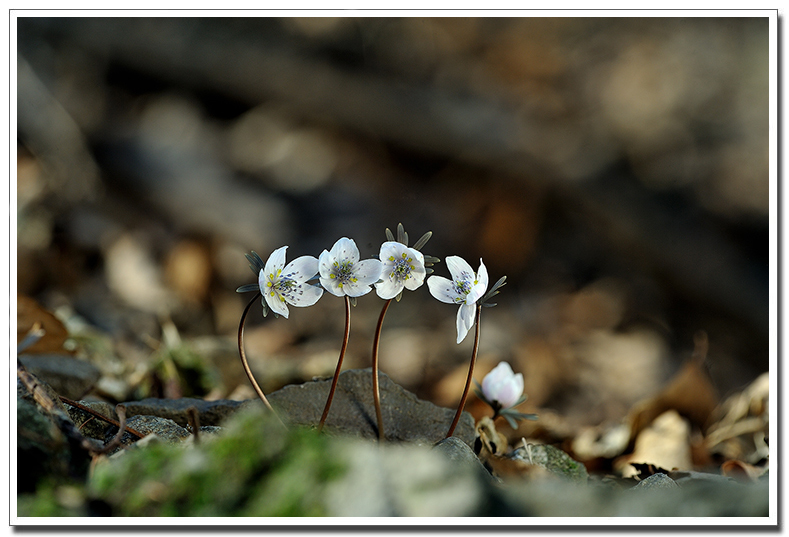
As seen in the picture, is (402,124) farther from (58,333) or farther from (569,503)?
(569,503)

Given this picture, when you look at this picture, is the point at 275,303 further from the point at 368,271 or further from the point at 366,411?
the point at 366,411

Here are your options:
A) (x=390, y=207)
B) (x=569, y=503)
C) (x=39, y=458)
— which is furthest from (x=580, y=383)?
(x=39, y=458)

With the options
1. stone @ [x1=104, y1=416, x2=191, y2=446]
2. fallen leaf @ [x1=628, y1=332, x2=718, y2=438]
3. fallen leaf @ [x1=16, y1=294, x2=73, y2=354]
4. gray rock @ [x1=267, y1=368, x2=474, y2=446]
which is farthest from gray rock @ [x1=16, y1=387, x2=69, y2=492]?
fallen leaf @ [x1=628, y1=332, x2=718, y2=438]

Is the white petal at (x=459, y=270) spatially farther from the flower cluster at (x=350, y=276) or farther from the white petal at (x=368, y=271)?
the white petal at (x=368, y=271)

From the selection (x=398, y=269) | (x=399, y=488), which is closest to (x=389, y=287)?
(x=398, y=269)

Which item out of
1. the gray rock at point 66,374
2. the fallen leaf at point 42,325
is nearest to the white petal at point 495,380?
the gray rock at point 66,374

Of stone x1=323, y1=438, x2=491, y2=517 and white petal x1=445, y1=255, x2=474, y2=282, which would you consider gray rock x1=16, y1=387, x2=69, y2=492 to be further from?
white petal x1=445, y1=255, x2=474, y2=282
